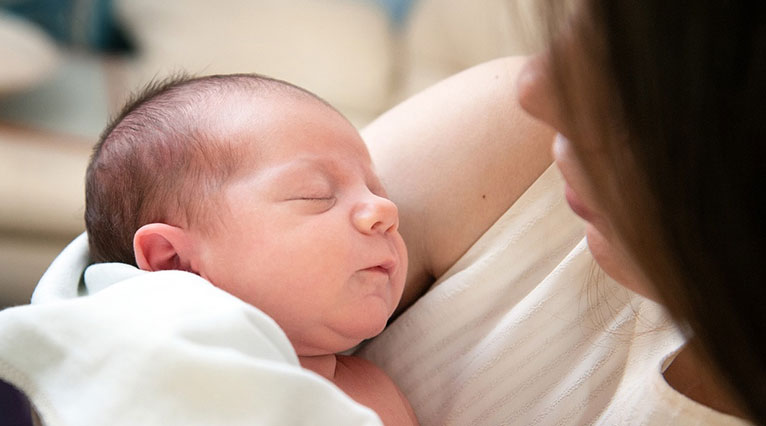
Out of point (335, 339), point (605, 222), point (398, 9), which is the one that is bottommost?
point (398, 9)

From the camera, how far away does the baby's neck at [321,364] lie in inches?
29.6

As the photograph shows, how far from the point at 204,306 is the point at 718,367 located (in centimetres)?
35

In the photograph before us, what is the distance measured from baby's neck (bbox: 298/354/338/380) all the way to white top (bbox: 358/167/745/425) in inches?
3.4

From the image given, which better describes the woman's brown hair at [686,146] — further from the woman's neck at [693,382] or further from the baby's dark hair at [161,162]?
the baby's dark hair at [161,162]

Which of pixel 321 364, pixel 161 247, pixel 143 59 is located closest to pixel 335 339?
pixel 321 364

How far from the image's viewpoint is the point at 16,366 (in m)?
0.62

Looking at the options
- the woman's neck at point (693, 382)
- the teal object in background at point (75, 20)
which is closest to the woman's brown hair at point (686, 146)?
the woman's neck at point (693, 382)

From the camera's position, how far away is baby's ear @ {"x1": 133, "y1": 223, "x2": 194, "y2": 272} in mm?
719

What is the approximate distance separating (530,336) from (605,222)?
221mm

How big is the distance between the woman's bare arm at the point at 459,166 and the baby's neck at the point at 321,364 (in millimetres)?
144

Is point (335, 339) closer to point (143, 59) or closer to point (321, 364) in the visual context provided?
point (321, 364)

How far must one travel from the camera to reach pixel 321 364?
0.76 m

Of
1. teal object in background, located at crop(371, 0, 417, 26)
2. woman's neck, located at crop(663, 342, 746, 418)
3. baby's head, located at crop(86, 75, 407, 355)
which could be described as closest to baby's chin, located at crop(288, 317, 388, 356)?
baby's head, located at crop(86, 75, 407, 355)

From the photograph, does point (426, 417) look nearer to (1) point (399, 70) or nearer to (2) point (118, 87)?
(2) point (118, 87)
